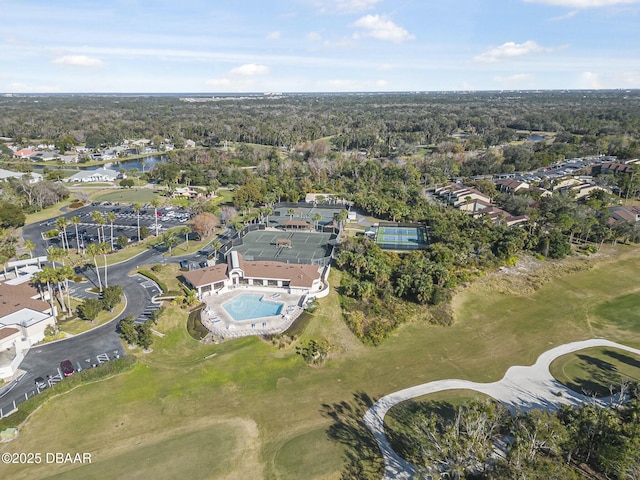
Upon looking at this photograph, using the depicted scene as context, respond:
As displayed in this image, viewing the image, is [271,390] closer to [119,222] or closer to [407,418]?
[407,418]

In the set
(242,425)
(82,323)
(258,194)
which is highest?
(258,194)

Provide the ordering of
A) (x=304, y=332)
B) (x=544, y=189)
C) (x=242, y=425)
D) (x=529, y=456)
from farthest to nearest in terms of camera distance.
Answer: (x=544, y=189), (x=304, y=332), (x=242, y=425), (x=529, y=456)

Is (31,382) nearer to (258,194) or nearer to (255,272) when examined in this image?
(255,272)

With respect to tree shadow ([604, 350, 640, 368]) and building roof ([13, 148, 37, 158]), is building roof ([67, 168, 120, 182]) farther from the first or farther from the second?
tree shadow ([604, 350, 640, 368])

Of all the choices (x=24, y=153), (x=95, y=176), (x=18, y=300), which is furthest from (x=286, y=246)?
(x=24, y=153)

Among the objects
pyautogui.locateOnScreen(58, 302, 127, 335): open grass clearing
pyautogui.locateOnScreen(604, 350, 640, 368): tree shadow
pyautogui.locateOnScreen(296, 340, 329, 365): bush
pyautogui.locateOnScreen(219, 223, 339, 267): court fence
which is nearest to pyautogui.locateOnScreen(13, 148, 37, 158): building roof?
pyautogui.locateOnScreen(219, 223, 339, 267): court fence

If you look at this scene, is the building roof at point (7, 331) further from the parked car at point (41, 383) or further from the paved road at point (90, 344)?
the parked car at point (41, 383)

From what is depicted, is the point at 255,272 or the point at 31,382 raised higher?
the point at 255,272

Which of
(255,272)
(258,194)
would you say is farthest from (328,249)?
(258,194)
